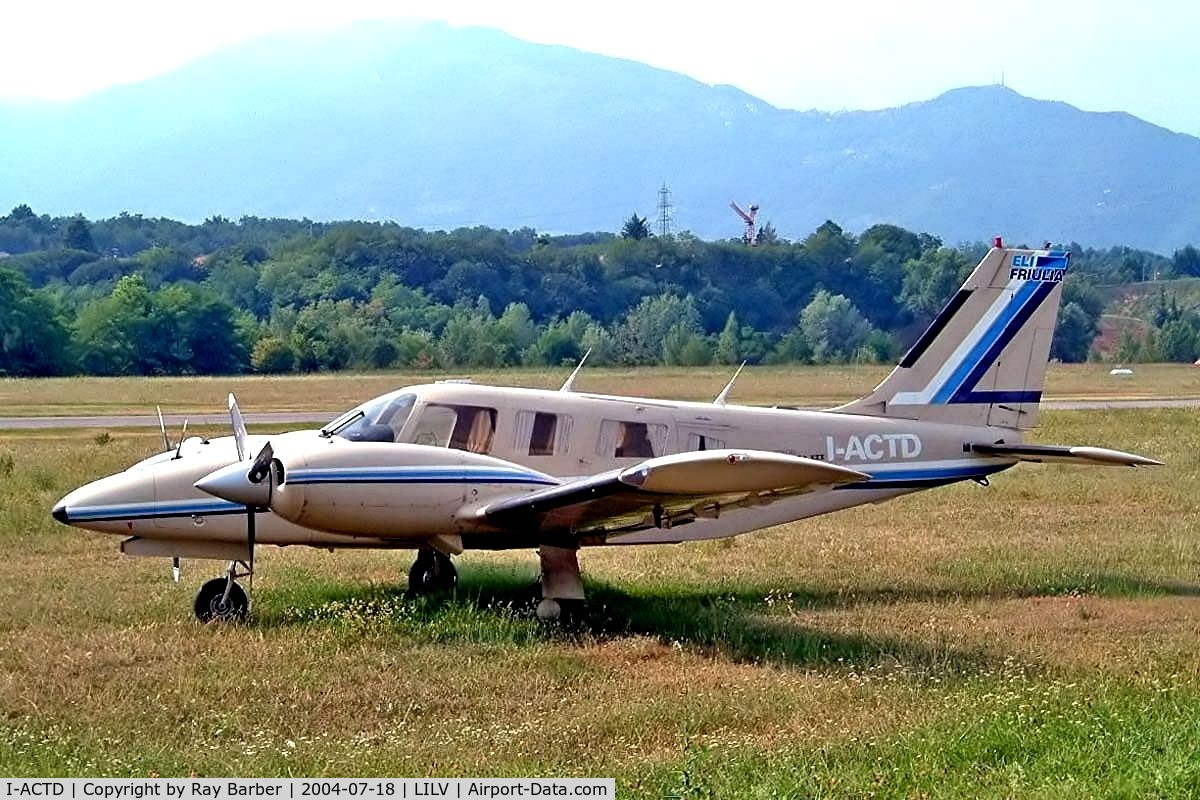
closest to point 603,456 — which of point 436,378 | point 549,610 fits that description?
point 549,610

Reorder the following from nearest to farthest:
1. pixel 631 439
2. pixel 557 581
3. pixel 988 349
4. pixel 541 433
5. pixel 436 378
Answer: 1. pixel 557 581
2. pixel 541 433
3. pixel 631 439
4. pixel 988 349
5. pixel 436 378

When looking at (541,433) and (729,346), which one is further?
(729,346)

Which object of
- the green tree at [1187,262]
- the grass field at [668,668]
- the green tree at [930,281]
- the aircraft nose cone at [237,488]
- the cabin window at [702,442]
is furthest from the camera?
the green tree at [1187,262]

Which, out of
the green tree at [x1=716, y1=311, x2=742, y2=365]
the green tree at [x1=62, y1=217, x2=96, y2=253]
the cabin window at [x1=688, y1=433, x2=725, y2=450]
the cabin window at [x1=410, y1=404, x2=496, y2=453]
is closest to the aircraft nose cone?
the cabin window at [x1=410, y1=404, x2=496, y2=453]

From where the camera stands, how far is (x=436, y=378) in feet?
196

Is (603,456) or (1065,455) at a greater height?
(1065,455)

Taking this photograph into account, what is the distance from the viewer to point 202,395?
178 ft

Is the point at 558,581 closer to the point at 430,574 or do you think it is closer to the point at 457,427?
the point at 457,427

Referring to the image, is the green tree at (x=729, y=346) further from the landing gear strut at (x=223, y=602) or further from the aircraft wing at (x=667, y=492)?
the landing gear strut at (x=223, y=602)

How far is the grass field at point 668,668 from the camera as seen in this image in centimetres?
782

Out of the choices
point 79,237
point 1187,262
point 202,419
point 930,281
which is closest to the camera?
point 202,419

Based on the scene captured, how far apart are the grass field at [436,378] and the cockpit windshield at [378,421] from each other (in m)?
31.8
